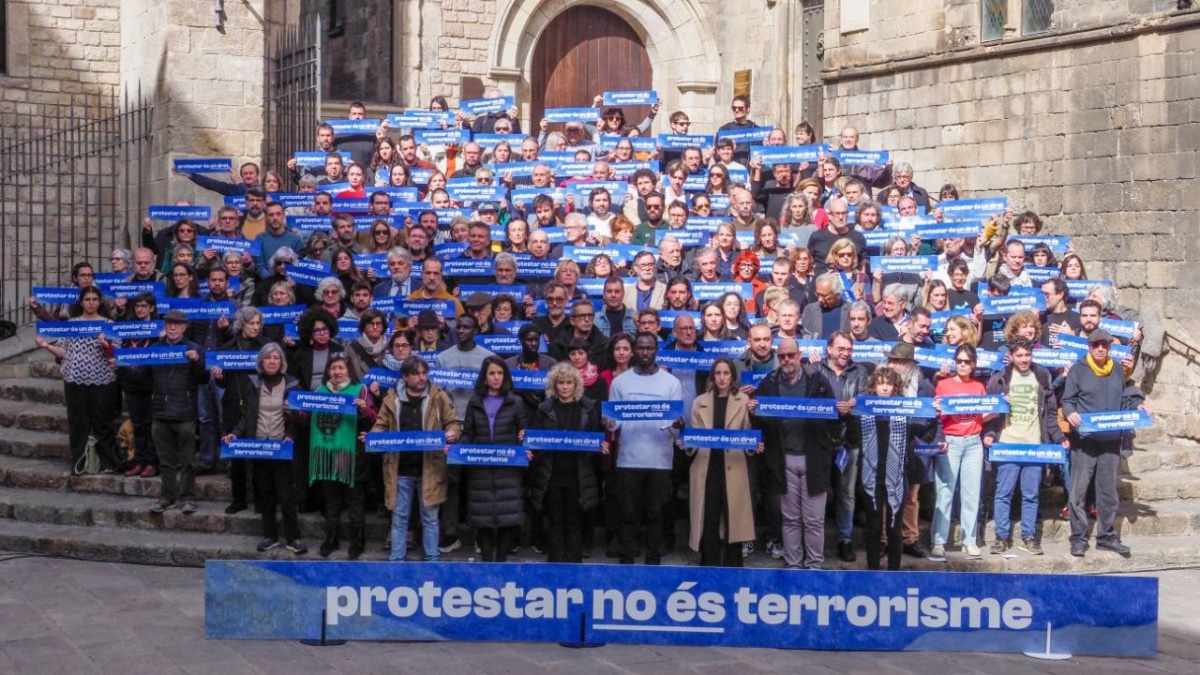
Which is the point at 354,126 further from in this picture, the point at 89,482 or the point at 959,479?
the point at 959,479

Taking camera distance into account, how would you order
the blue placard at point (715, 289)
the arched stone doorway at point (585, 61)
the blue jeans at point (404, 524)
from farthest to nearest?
1. the arched stone doorway at point (585, 61)
2. the blue placard at point (715, 289)
3. the blue jeans at point (404, 524)

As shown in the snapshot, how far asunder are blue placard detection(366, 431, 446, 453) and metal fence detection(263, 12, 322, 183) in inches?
297

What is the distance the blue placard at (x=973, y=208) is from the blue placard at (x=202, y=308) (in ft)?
22.9

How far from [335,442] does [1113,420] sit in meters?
5.73

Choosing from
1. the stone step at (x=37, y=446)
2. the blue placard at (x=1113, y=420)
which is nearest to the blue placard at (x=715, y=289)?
the blue placard at (x=1113, y=420)

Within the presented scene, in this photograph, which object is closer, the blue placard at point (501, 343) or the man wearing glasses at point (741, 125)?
the blue placard at point (501, 343)

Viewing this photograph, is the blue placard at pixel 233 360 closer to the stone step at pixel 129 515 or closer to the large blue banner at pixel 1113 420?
the stone step at pixel 129 515

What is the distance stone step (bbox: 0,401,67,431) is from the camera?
45.2ft

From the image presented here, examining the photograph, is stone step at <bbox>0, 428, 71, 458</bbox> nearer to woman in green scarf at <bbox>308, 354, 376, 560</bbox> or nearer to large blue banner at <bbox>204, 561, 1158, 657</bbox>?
woman in green scarf at <bbox>308, 354, 376, 560</bbox>

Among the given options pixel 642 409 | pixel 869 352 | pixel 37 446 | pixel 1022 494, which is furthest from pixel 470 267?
pixel 1022 494

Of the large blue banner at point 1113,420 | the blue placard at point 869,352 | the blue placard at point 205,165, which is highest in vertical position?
the blue placard at point 205,165

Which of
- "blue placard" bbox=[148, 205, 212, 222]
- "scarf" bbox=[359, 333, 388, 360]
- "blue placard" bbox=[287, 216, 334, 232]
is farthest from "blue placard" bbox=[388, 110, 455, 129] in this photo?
"scarf" bbox=[359, 333, 388, 360]

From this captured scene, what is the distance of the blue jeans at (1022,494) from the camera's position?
37.9 ft

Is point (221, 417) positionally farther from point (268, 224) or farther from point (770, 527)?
point (770, 527)
